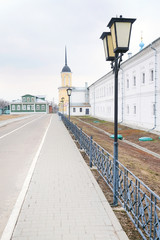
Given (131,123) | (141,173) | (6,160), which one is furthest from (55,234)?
(131,123)

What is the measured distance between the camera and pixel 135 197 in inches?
136

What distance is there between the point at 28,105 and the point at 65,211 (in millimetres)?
75377

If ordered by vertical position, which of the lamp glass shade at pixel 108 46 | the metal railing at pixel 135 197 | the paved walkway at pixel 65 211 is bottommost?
the paved walkway at pixel 65 211

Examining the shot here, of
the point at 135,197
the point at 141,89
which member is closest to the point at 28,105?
the point at 141,89

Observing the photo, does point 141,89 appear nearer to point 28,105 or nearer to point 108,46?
point 108,46

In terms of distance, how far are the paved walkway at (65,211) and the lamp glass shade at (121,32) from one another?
298 centimetres

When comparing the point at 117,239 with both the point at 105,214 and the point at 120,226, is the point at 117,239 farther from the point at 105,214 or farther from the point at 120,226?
the point at 105,214

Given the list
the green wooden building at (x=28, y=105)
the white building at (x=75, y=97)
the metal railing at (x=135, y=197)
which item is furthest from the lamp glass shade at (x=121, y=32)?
the green wooden building at (x=28, y=105)

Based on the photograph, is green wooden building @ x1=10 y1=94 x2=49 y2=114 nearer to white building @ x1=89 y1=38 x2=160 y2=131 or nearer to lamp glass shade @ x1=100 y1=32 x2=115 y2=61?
white building @ x1=89 y1=38 x2=160 y2=131

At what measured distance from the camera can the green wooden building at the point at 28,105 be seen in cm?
7606

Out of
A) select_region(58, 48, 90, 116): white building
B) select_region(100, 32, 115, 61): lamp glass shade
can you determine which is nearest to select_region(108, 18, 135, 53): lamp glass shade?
select_region(100, 32, 115, 61): lamp glass shade

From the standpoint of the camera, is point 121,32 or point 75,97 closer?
point 121,32

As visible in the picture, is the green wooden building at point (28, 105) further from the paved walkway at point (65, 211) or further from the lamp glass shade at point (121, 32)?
the lamp glass shade at point (121, 32)

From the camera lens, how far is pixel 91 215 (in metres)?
3.68
